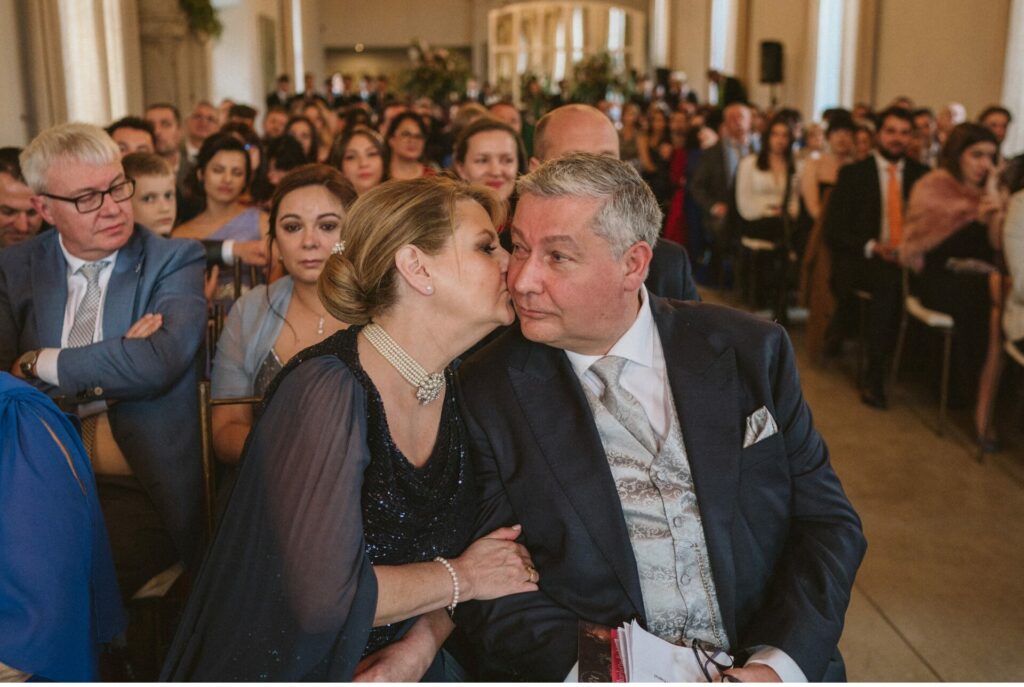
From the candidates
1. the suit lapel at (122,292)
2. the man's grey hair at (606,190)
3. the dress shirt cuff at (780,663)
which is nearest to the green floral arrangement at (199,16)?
the suit lapel at (122,292)

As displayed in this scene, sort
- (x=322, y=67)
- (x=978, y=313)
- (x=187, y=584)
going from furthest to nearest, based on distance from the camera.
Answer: (x=322, y=67)
(x=978, y=313)
(x=187, y=584)

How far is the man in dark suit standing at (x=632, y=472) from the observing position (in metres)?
1.92

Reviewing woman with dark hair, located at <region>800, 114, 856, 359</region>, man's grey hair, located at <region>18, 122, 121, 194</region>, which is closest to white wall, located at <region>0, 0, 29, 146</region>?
man's grey hair, located at <region>18, 122, 121, 194</region>

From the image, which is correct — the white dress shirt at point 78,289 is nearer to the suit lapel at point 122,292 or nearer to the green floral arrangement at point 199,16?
the suit lapel at point 122,292

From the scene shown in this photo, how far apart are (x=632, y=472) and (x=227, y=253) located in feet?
8.91

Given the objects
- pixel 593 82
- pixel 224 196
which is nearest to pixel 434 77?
pixel 593 82

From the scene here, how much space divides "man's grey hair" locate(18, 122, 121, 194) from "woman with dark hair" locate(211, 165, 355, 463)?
1.83 ft

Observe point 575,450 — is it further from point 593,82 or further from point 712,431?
point 593,82

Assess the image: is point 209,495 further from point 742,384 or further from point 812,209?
point 812,209

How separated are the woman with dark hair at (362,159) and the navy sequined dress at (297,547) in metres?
3.18

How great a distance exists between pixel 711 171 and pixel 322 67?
2714 centimetres

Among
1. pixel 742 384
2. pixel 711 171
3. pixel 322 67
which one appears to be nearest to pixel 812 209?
pixel 711 171

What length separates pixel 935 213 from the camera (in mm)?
5492

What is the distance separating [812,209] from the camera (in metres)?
7.21
